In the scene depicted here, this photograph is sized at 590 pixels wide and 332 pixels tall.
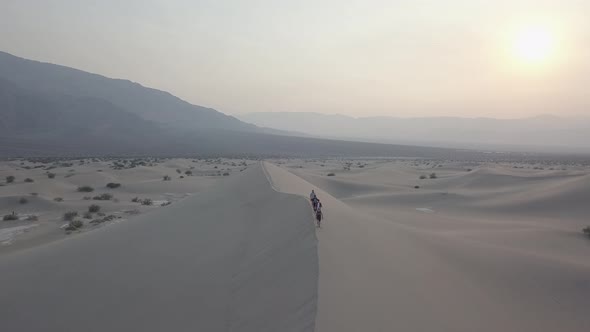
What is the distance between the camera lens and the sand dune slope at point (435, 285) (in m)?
4.20

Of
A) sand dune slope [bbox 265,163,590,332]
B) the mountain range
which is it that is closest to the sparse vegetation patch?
sand dune slope [bbox 265,163,590,332]

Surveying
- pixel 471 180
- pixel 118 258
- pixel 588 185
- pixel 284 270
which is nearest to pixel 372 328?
pixel 284 270

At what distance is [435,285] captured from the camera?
18.0ft

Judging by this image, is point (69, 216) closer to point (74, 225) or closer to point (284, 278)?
point (74, 225)

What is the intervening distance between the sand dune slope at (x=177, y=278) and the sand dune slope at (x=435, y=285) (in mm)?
396

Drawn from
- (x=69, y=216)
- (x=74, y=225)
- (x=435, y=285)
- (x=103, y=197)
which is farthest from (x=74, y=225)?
(x=435, y=285)

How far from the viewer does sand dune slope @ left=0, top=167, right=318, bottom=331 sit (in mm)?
4598

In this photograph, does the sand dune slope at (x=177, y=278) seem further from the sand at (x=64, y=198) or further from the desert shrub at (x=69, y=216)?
the desert shrub at (x=69, y=216)

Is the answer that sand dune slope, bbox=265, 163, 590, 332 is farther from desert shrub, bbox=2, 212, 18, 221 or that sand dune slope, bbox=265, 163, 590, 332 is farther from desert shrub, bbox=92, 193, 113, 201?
desert shrub, bbox=92, 193, 113, 201

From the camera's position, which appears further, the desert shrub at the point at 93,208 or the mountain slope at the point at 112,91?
the mountain slope at the point at 112,91

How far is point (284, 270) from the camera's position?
5055mm

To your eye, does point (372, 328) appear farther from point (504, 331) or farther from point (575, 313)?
point (575, 313)

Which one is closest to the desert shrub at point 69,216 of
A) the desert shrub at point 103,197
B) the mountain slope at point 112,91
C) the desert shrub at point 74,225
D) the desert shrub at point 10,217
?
the desert shrub at point 74,225

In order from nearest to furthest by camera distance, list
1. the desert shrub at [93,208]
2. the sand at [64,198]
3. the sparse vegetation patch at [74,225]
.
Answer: the sand at [64,198] → the sparse vegetation patch at [74,225] → the desert shrub at [93,208]
